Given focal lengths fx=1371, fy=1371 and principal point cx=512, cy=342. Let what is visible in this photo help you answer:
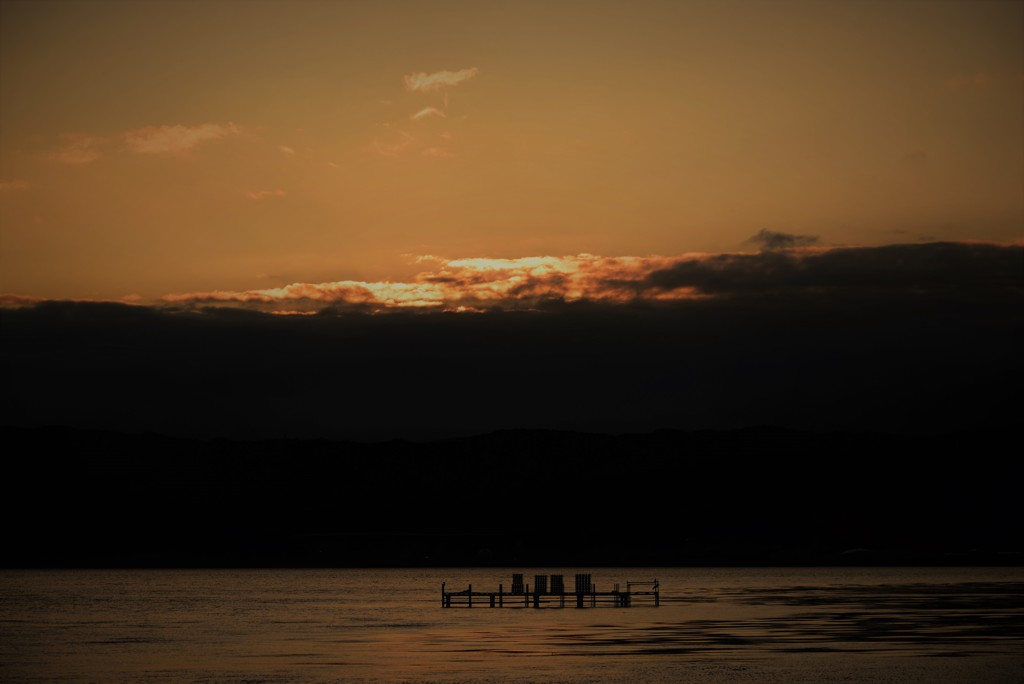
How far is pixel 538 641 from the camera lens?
3194 inches

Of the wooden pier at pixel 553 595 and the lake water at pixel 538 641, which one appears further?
the wooden pier at pixel 553 595

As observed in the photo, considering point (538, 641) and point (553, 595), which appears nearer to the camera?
point (538, 641)

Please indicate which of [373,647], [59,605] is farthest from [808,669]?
[59,605]

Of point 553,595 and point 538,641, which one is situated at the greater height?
point 538,641

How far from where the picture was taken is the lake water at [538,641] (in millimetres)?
62969

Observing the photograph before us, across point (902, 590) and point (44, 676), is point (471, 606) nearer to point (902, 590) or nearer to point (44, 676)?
point (902, 590)

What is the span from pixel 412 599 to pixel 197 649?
75648 mm

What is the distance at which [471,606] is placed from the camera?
425 feet

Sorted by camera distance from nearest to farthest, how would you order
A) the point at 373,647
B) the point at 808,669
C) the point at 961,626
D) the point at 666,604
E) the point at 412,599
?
the point at 808,669
the point at 373,647
the point at 961,626
the point at 666,604
the point at 412,599

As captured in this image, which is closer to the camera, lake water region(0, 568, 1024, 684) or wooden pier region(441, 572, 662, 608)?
lake water region(0, 568, 1024, 684)

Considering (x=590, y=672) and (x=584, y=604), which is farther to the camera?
(x=584, y=604)

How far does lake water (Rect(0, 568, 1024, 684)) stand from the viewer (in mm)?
62969

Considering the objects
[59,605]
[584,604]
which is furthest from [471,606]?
[59,605]

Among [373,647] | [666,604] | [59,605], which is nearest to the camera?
[373,647]
